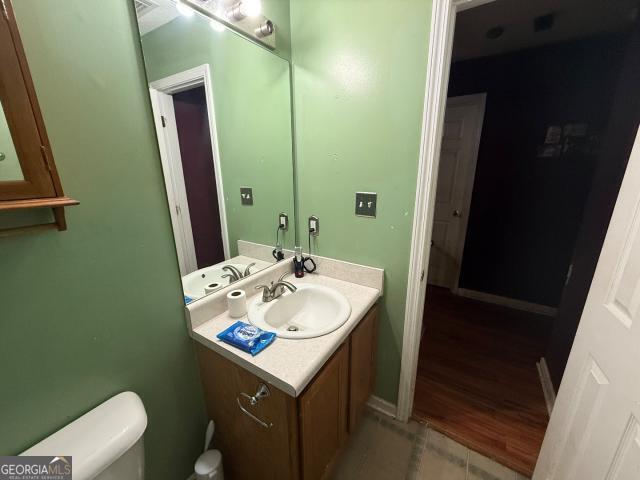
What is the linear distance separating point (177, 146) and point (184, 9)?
0.47 m

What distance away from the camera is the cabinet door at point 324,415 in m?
0.84

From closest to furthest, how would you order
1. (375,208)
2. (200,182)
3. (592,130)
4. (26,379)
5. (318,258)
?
(26,379)
(200,182)
(375,208)
(318,258)
(592,130)

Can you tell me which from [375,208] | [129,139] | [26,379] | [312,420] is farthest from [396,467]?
[129,139]

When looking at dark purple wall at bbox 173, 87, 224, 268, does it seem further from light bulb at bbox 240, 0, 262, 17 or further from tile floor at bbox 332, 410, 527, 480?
tile floor at bbox 332, 410, 527, 480

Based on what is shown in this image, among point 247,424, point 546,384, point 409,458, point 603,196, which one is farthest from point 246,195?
point 546,384

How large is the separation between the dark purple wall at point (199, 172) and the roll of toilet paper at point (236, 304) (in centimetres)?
19

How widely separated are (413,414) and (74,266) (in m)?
1.76

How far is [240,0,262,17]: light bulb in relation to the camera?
3.33 feet

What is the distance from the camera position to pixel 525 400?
158 centimetres

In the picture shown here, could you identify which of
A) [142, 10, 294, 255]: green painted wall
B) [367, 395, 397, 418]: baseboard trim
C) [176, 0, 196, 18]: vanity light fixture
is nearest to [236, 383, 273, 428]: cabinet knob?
[142, 10, 294, 255]: green painted wall

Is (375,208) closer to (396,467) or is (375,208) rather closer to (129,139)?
(129,139)

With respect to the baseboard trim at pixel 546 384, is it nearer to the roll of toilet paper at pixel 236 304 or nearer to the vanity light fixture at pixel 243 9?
the roll of toilet paper at pixel 236 304

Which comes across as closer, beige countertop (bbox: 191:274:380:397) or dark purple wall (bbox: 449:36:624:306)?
beige countertop (bbox: 191:274:380:397)

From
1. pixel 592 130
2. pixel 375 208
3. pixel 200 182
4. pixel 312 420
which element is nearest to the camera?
pixel 312 420
